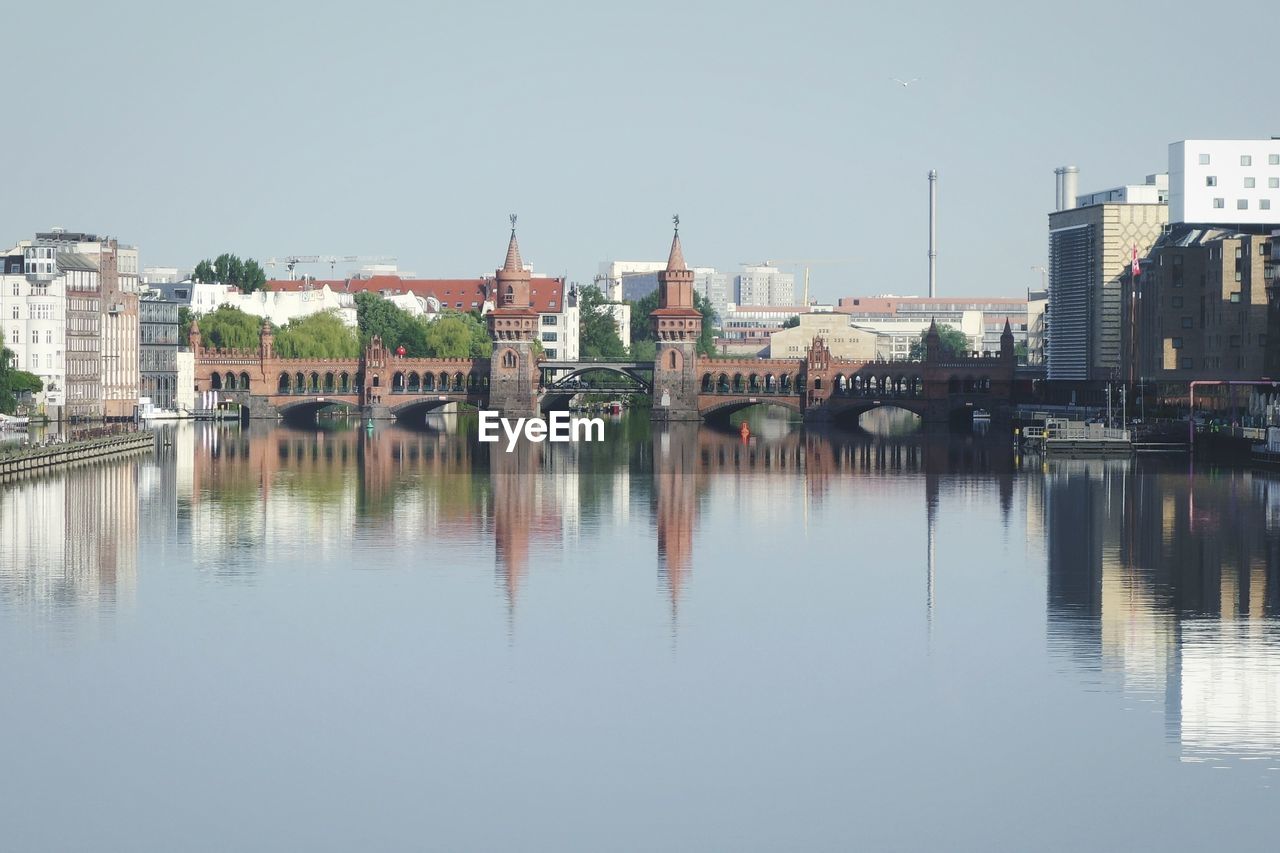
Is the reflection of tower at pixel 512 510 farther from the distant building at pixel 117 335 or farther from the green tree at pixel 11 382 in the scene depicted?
the distant building at pixel 117 335

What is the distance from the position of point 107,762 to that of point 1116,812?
1834 centimetres

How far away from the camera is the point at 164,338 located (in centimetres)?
18925

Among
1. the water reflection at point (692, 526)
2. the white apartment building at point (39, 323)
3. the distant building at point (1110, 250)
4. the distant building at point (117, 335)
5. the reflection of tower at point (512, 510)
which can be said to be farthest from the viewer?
the distant building at point (1110, 250)

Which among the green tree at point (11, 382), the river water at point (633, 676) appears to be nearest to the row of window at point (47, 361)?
the green tree at point (11, 382)

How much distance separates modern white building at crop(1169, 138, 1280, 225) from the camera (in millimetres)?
162875

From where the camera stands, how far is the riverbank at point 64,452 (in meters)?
99.2

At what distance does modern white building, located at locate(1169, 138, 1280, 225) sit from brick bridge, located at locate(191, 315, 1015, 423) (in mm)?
28406

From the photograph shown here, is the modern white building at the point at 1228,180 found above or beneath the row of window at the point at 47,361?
above

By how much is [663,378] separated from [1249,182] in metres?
57.6

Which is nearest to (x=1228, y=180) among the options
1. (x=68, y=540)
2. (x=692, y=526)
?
(x=692, y=526)

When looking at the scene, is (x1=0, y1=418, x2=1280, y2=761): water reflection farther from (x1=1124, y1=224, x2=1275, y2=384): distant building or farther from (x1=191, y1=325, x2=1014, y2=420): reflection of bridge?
(x1=191, y1=325, x2=1014, y2=420): reflection of bridge

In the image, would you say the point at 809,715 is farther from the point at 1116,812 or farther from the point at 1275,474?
the point at 1275,474
